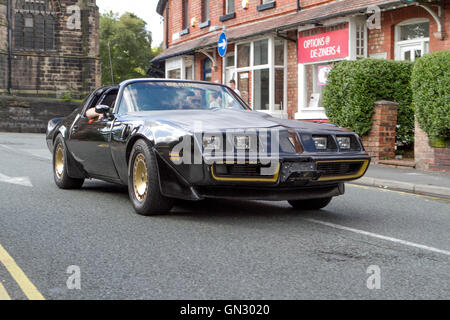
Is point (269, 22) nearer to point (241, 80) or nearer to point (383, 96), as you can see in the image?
point (241, 80)

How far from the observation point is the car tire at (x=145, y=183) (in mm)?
6176

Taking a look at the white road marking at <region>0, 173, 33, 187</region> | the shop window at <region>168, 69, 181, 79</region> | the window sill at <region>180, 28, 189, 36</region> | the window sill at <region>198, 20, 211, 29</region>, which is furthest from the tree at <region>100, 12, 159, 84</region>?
the white road marking at <region>0, 173, 33, 187</region>

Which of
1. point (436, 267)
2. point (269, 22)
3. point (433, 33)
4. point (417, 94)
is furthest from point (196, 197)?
point (269, 22)

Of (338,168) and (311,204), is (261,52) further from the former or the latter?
(338,168)

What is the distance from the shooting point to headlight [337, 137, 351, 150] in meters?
6.33

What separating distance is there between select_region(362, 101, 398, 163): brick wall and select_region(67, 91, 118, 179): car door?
7.13 meters

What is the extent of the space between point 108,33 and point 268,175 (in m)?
70.3

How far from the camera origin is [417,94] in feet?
39.3

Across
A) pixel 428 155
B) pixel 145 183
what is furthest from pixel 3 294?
pixel 428 155

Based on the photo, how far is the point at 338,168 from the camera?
6215 mm

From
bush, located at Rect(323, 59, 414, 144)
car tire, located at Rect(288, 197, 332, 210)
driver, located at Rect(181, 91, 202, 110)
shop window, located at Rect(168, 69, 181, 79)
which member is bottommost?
car tire, located at Rect(288, 197, 332, 210)

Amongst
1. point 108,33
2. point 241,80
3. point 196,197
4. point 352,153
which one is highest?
point 108,33

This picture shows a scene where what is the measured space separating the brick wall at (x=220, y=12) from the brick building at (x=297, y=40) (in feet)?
0.11

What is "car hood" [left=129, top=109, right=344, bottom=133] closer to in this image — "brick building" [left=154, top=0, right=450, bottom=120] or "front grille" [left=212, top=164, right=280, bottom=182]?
"front grille" [left=212, top=164, right=280, bottom=182]
